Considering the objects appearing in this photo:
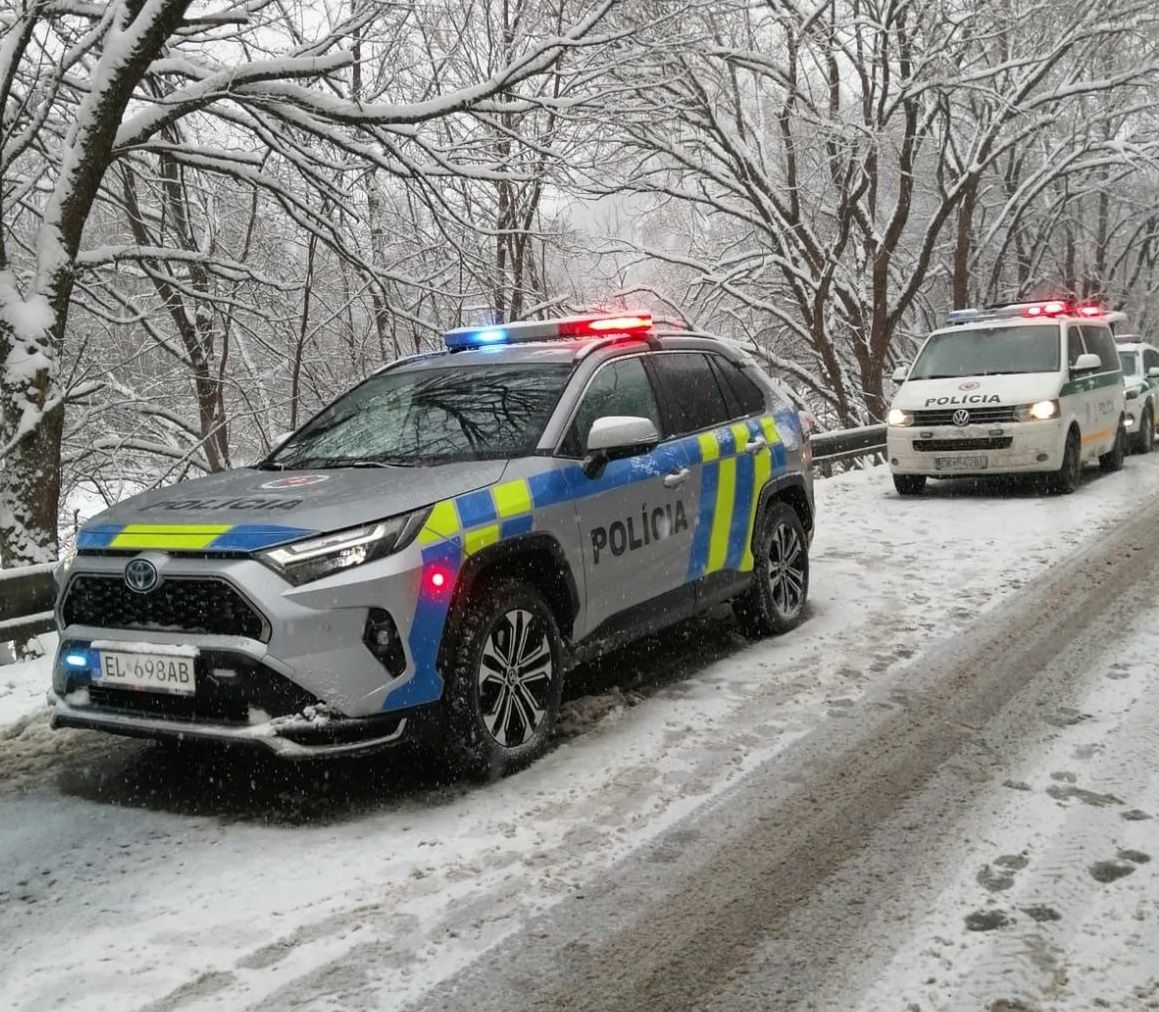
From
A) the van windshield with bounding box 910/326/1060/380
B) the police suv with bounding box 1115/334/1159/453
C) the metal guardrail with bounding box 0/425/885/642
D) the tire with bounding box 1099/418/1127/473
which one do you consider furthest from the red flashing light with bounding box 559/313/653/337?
the police suv with bounding box 1115/334/1159/453

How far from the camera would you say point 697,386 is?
20.6ft

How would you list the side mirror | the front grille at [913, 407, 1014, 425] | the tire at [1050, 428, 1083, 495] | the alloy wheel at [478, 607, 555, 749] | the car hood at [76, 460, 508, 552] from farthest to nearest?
1. the tire at [1050, 428, 1083, 495]
2. the front grille at [913, 407, 1014, 425]
3. the side mirror
4. the alloy wheel at [478, 607, 555, 749]
5. the car hood at [76, 460, 508, 552]

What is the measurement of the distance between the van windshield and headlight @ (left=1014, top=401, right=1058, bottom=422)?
71 centimetres

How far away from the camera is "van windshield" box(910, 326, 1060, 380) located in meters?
→ 12.5

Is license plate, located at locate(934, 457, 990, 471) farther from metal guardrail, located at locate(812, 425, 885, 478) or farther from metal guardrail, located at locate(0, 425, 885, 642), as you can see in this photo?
metal guardrail, located at locate(0, 425, 885, 642)

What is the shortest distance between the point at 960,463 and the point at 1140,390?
5.88 metres

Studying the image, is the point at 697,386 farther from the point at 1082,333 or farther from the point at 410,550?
the point at 1082,333

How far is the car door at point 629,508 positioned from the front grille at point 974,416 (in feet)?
23.0

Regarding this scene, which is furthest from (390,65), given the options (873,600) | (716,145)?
(716,145)

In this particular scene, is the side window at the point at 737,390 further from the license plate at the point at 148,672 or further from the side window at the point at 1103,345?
the side window at the point at 1103,345

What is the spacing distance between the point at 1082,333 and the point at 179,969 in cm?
1254

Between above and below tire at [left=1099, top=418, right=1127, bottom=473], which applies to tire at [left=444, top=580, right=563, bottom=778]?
above

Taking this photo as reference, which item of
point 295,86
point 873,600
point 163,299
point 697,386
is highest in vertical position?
point 295,86

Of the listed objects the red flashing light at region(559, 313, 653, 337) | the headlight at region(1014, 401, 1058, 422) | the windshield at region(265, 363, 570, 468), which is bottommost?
the headlight at region(1014, 401, 1058, 422)
